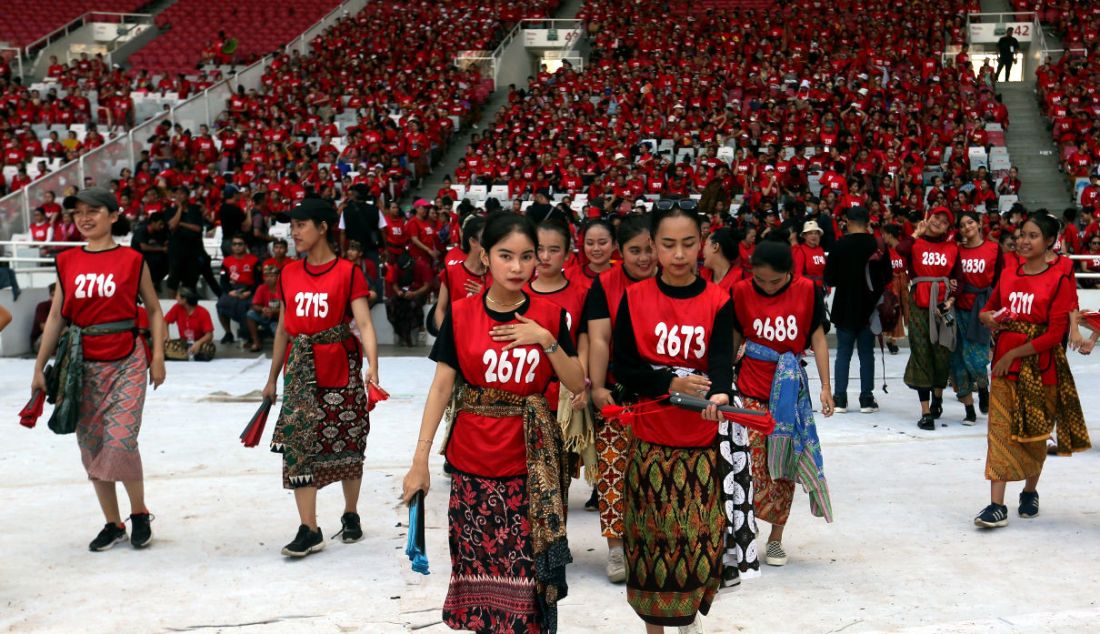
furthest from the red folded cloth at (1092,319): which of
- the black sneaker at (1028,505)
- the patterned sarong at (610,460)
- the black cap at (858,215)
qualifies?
the black cap at (858,215)

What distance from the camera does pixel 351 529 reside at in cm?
565

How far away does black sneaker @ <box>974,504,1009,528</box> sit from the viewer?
→ 225 inches

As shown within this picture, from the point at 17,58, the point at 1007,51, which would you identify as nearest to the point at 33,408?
the point at 1007,51

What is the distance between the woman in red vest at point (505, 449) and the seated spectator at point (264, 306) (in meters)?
8.96

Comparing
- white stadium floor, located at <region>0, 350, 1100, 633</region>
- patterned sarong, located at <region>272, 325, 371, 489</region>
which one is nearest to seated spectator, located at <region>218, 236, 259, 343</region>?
white stadium floor, located at <region>0, 350, 1100, 633</region>

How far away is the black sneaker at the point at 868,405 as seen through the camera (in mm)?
8977

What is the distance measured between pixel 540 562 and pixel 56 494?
4.04m

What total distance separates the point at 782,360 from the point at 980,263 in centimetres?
380

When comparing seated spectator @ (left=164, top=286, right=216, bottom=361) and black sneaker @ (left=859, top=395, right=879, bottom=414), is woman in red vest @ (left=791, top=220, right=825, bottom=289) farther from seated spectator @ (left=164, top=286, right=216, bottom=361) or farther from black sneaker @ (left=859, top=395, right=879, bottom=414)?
seated spectator @ (left=164, top=286, right=216, bottom=361)

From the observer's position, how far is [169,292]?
14.1 meters

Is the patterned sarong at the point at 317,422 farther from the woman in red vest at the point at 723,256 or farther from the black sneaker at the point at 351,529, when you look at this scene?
the woman in red vest at the point at 723,256

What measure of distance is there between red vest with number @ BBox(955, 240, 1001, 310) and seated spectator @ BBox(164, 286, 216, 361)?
751 cm

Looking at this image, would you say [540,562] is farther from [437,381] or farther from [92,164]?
[92,164]

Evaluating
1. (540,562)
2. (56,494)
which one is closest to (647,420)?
(540,562)
